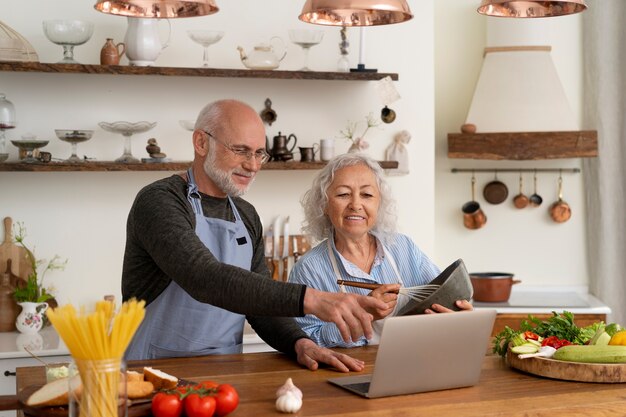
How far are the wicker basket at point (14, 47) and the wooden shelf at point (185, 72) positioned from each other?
0.09 m

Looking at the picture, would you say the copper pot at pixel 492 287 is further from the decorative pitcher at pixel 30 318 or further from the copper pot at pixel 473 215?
the decorative pitcher at pixel 30 318

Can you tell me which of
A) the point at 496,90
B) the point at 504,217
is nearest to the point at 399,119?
the point at 496,90

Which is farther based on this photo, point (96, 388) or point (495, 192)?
point (495, 192)

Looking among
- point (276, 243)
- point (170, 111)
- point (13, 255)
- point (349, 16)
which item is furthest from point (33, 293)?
point (349, 16)

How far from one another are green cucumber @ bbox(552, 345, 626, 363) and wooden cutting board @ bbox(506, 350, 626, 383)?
0.02 meters

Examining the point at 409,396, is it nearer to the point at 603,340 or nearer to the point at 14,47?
the point at 603,340

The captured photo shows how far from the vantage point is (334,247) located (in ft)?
11.7

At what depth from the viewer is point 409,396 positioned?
249cm

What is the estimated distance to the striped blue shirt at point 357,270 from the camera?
11.3ft

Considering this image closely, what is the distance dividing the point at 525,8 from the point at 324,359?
4.40 feet

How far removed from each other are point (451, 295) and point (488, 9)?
96cm

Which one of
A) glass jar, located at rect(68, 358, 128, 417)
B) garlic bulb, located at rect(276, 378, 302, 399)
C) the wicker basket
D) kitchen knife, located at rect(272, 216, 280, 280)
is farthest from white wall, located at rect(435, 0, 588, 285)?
glass jar, located at rect(68, 358, 128, 417)

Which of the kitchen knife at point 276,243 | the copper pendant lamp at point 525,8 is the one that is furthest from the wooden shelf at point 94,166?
the copper pendant lamp at point 525,8

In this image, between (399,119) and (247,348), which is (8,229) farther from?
(399,119)
